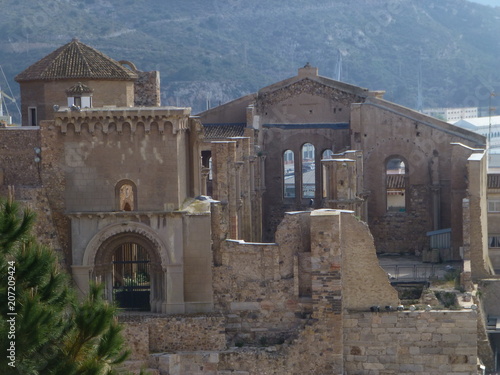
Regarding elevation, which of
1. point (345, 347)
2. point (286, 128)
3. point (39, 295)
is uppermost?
point (286, 128)

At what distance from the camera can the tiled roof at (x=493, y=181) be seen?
202 ft

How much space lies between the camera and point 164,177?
44.7 m

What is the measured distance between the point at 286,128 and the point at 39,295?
33.3 metres

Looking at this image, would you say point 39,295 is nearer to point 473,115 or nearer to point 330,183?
point 330,183

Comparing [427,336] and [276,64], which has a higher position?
[276,64]

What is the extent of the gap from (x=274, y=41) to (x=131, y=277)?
3931 inches

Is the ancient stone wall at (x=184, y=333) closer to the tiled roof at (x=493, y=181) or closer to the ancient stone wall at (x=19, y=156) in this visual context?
the ancient stone wall at (x=19, y=156)

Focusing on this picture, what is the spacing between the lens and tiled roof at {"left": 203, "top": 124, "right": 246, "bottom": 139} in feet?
202

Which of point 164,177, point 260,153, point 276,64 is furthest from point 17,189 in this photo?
point 276,64

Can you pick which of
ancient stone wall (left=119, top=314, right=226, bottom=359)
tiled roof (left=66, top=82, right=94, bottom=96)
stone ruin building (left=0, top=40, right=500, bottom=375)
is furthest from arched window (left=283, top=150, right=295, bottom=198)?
ancient stone wall (left=119, top=314, right=226, bottom=359)

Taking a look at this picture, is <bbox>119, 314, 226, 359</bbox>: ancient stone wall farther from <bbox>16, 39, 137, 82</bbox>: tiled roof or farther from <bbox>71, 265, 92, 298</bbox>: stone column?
<bbox>16, 39, 137, 82</bbox>: tiled roof

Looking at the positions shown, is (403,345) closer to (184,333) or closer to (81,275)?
(184,333)

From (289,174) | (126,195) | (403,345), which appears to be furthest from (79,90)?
(289,174)

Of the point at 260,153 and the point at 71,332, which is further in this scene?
the point at 260,153
